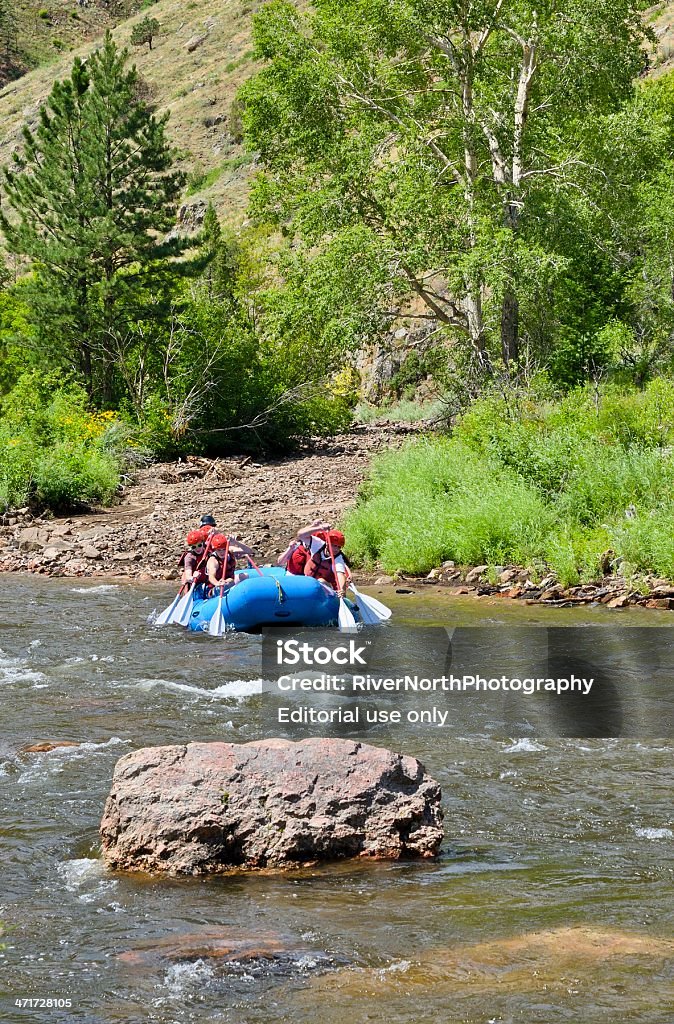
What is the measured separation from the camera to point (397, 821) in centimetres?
529

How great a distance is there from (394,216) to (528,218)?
284cm

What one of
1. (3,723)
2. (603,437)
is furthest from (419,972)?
(603,437)

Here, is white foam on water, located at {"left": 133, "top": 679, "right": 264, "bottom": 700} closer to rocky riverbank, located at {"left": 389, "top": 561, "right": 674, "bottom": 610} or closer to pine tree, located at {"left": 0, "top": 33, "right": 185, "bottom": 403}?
rocky riverbank, located at {"left": 389, "top": 561, "right": 674, "bottom": 610}

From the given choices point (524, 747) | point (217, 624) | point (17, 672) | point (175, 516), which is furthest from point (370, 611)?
point (175, 516)

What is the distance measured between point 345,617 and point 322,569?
1.17m

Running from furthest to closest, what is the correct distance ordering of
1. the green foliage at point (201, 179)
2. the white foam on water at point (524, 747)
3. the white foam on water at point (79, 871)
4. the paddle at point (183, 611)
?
the green foliage at point (201, 179)
the paddle at point (183, 611)
the white foam on water at point (524, 747)
the white foam on water at point (79, 871)

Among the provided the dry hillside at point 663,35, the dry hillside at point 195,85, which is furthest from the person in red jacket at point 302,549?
the dry hillside at point 195,85

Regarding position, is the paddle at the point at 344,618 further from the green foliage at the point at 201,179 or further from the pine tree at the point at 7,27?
the pine tree at the point at 7,27

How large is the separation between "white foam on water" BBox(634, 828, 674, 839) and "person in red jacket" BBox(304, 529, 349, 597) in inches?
285

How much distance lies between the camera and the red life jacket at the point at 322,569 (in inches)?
507

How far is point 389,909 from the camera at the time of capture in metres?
4.71

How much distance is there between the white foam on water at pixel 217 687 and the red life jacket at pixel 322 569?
10.3 feet

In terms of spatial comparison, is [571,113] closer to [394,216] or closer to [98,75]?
[394,216]

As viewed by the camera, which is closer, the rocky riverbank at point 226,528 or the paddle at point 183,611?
the paddle at point 183,611
